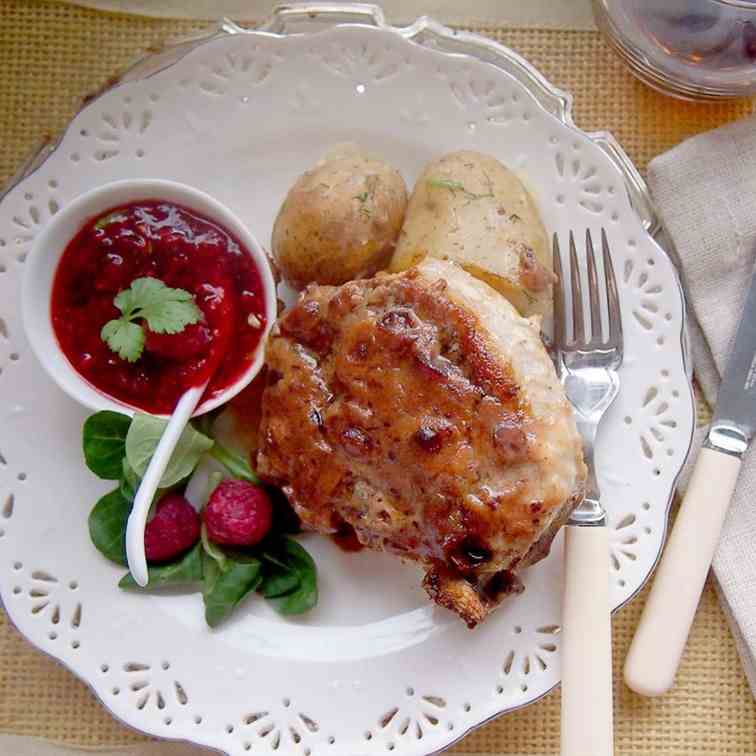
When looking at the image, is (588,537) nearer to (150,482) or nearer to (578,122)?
(150,482)

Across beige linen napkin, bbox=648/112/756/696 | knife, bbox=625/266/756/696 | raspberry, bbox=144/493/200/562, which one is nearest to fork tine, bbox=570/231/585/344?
beige linen napkin, bbox=648/112/756/696

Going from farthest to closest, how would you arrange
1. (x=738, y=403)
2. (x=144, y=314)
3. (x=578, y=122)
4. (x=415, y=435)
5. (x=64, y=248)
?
(x=578, y=122)
(x=738, y=403)
(x=64, y=248)
(x=144, y=314)
(x=415, y=435)

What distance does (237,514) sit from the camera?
10.9 feet

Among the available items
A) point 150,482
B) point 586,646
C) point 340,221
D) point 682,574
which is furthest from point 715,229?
point 150,482

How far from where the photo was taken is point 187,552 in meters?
3.43

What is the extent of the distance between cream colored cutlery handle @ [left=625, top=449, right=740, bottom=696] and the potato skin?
131 centimetres

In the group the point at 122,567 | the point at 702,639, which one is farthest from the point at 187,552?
the point at 702,639

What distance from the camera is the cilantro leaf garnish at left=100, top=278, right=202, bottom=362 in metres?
3.12

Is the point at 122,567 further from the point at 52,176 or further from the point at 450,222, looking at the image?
the point at 450,222

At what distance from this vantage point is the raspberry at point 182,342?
314cm

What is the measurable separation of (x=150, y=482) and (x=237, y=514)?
0.30m

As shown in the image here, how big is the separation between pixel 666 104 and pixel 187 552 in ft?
7.50

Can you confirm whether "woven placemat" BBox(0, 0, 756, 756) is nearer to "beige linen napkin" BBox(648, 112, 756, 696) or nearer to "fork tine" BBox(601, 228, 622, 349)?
"beige linen napkin" BBox(648, 112, 756, 696)

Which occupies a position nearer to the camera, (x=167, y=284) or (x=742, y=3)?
(x=167, y=284)
